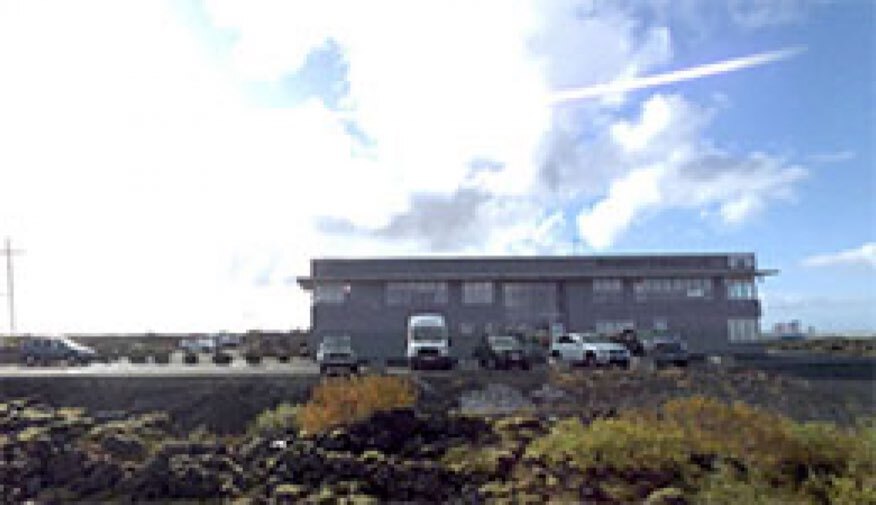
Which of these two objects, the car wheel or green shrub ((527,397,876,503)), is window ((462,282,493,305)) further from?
green shrub ((527,397,876,503))

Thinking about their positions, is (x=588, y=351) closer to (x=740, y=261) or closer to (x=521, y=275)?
(x=521, y=275)

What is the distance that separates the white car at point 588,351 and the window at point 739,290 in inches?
737

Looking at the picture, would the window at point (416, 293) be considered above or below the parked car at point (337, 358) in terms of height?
above

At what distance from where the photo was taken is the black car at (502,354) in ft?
101

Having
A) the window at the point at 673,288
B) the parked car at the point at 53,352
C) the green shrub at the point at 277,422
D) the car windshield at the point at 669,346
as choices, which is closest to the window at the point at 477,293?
the window at the point at 673,288

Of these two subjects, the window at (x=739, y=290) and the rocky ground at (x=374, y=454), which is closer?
the rocky ground at (x=374, y=454)

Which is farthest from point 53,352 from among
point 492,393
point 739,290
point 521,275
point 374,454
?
point 739,290

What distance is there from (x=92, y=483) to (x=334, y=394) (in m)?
4.47

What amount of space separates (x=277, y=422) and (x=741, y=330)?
40100 mm

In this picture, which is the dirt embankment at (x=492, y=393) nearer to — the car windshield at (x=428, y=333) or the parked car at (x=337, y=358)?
the parked car at (x=337, y=358)

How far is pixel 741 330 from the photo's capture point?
48.8 meters

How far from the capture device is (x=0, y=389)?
22.1 m

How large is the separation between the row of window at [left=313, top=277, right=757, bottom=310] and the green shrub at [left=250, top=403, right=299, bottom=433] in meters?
30.0

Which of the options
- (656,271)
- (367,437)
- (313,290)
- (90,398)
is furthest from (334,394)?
(656,271)
